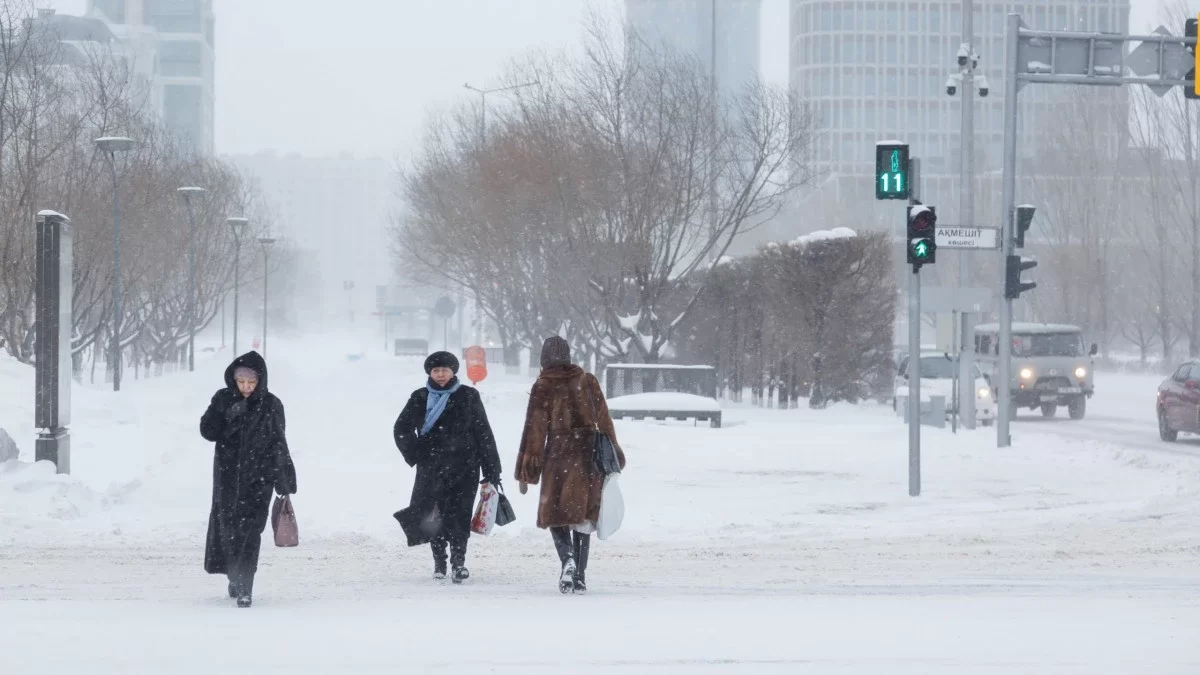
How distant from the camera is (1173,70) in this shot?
77.4 feet

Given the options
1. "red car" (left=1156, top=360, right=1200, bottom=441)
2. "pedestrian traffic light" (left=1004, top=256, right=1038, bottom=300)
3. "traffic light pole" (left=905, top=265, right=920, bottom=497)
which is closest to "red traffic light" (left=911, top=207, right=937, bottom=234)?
"traffic light pole" (left=905, top=265, right=920, bottom=497)

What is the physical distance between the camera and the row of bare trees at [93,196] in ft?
107

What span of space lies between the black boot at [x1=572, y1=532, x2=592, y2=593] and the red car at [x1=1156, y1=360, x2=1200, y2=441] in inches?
709

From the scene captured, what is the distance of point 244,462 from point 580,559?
2136 mm

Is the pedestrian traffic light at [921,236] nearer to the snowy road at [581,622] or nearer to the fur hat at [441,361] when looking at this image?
the snowy road at [581,622]

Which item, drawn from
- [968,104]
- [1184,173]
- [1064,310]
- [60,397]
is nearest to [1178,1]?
[1184,173]

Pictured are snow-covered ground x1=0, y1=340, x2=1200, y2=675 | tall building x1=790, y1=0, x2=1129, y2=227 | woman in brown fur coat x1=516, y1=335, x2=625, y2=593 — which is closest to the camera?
snow-covered ground x1=0, y1=340, x2=1200, y2=675

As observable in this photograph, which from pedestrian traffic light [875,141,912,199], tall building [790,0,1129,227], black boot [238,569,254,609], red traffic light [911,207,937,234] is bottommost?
black boot [238,569,254,609]

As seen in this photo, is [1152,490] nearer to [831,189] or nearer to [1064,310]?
[1064,310]

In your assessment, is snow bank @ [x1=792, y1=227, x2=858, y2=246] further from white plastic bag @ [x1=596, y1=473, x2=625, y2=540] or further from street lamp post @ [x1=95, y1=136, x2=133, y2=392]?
white plastic bag @ [x1=596, y1=473, x2=625, y2=540]

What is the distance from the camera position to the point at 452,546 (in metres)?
10.0

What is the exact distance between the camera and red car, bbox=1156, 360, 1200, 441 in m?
25.2

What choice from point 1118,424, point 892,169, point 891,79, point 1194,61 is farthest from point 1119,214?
point 892,169

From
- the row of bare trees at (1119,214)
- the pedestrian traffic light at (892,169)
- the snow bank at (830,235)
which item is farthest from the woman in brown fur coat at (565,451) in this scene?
the row of bare trees at (1119,214)
